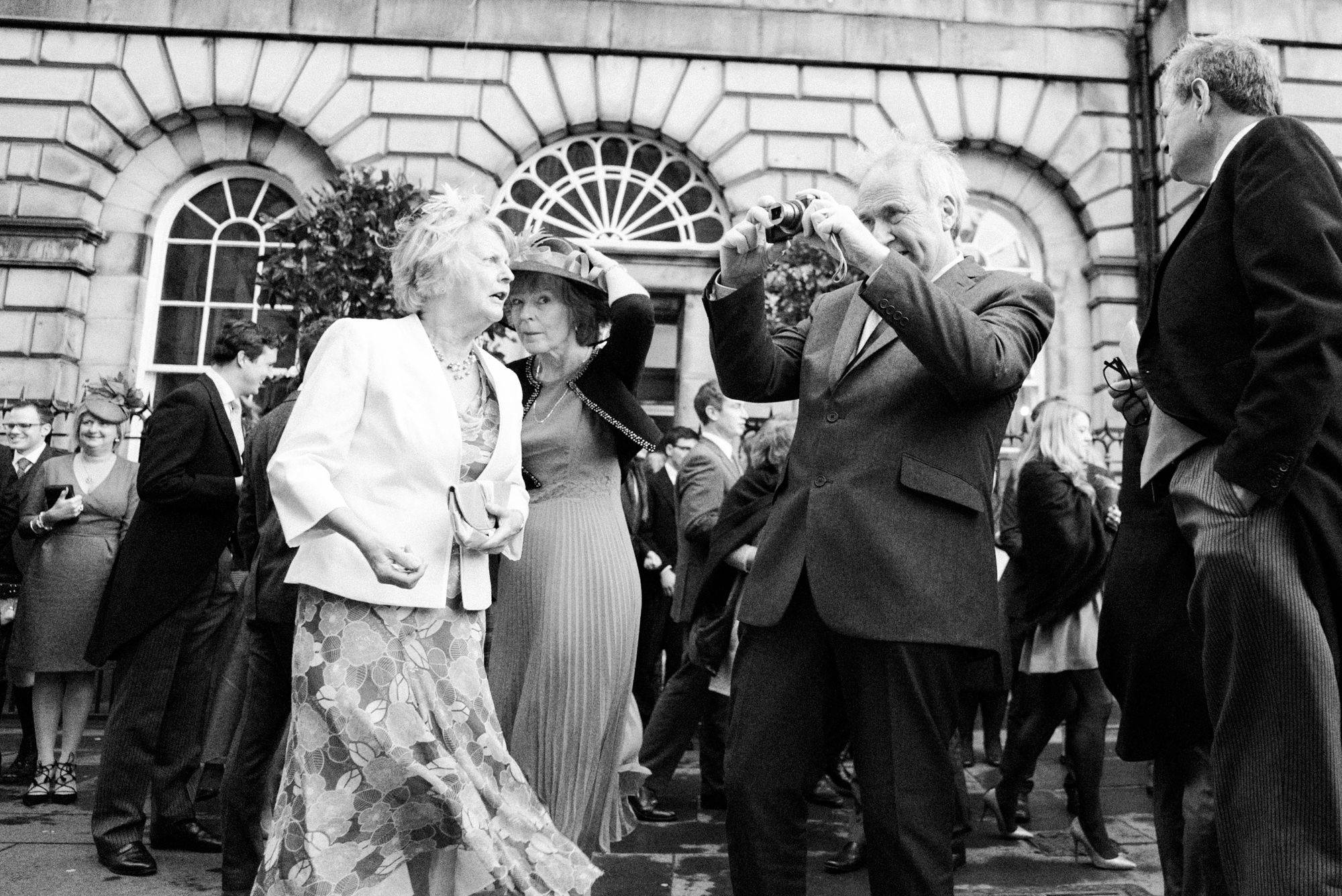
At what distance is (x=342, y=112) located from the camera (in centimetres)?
1089

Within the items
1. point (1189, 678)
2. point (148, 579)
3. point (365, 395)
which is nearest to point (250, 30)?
point (148, 579)

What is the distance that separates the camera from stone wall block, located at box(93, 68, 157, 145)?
35.6 ft

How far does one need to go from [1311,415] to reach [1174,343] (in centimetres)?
36

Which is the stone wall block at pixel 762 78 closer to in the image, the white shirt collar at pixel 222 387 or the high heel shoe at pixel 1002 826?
the white shirt collar at pixel 222 387

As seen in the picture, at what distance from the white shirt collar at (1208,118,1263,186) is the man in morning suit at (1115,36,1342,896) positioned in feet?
0.05

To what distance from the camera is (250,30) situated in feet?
35.8

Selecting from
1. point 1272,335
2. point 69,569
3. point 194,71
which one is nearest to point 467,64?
point 194,71

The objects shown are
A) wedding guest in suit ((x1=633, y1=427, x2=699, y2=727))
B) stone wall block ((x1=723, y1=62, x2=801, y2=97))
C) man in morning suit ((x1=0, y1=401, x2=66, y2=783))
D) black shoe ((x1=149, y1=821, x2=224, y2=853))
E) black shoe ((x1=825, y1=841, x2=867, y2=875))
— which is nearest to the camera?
black shoe ((x1=825, y1=841, x2=867, y2=875))

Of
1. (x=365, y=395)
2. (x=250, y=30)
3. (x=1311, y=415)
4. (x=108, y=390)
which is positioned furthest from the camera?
(x=250, y=30)

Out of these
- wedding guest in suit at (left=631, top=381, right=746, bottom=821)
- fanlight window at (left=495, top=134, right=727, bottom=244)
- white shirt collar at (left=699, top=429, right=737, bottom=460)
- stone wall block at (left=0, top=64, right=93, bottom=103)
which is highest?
stone wall block at (left=0, top=64, right=93, bottom=103)

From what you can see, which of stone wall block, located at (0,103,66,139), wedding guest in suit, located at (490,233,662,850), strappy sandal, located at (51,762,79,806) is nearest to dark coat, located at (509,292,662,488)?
wedding guest in suit, located at (490,233,662,850)

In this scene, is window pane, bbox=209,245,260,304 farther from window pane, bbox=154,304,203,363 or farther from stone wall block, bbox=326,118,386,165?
stone wall block, bbox=326,118,386,165

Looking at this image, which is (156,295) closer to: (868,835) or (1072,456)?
(1072,456)

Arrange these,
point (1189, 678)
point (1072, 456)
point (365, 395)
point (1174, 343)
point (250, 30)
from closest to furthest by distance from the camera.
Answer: point (1174, 343) → point (365, 395) → point (1189, 678) → point (1072, 456) → point (250, 30)
